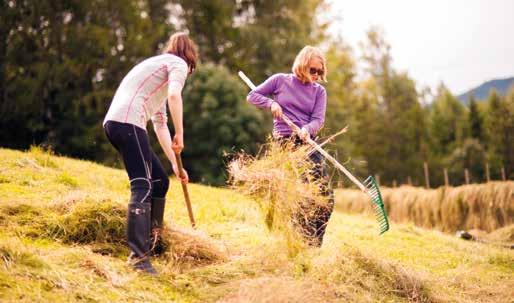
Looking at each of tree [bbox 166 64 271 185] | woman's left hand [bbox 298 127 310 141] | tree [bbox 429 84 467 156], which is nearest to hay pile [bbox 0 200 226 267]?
woman's left hand [bbox 298 127 310 141]

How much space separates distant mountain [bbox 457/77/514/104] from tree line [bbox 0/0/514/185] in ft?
2.52

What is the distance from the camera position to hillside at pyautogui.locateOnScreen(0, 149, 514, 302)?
3.64 m

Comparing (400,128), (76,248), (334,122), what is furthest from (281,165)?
(400,128)

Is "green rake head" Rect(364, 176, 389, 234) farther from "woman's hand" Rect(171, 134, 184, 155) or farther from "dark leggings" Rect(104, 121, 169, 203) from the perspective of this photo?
"dark leggings" Rect(104, 121, 169, 203)

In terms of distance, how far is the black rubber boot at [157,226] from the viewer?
466cm

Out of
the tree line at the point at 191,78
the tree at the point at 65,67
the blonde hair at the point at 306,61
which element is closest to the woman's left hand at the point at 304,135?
the blonde hair at the point at 306,61

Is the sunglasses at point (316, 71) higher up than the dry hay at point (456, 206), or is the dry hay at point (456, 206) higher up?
the sunglasses at point (316, 71)

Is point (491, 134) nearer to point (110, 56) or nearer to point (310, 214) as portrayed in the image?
point (110, 56)

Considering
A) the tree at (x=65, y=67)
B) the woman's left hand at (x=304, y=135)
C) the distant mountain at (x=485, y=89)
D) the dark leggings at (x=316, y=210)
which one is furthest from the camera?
the distant mountain at (x=485, y=89)

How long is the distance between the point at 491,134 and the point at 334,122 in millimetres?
9857

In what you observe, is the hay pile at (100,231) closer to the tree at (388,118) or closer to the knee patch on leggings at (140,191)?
the knee patch on leggings at (140,191)

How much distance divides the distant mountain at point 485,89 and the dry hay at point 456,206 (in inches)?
777

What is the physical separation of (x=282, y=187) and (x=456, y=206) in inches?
386

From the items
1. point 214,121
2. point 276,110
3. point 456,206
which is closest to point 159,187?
point 276,110
